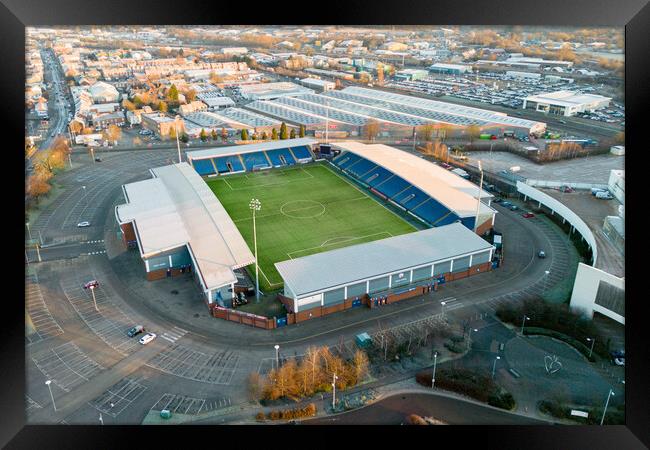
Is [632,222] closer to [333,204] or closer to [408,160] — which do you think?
[333,204]

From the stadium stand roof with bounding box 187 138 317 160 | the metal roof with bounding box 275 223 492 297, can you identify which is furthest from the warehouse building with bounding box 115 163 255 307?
the stadium stand roof with bounding box 187 138 317 160

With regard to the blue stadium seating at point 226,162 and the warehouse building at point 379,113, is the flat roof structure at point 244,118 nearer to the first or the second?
the warehouse building at point 379,113

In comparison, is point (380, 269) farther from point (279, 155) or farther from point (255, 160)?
point (279, 155)

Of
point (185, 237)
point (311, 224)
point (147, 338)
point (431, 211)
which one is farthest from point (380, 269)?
point (147, 338)

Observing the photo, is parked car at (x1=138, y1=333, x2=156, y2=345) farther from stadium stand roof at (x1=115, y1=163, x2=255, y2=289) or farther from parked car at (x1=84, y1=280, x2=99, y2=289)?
parked car at (x1=84, y1=280, x2=99, y2=289)
